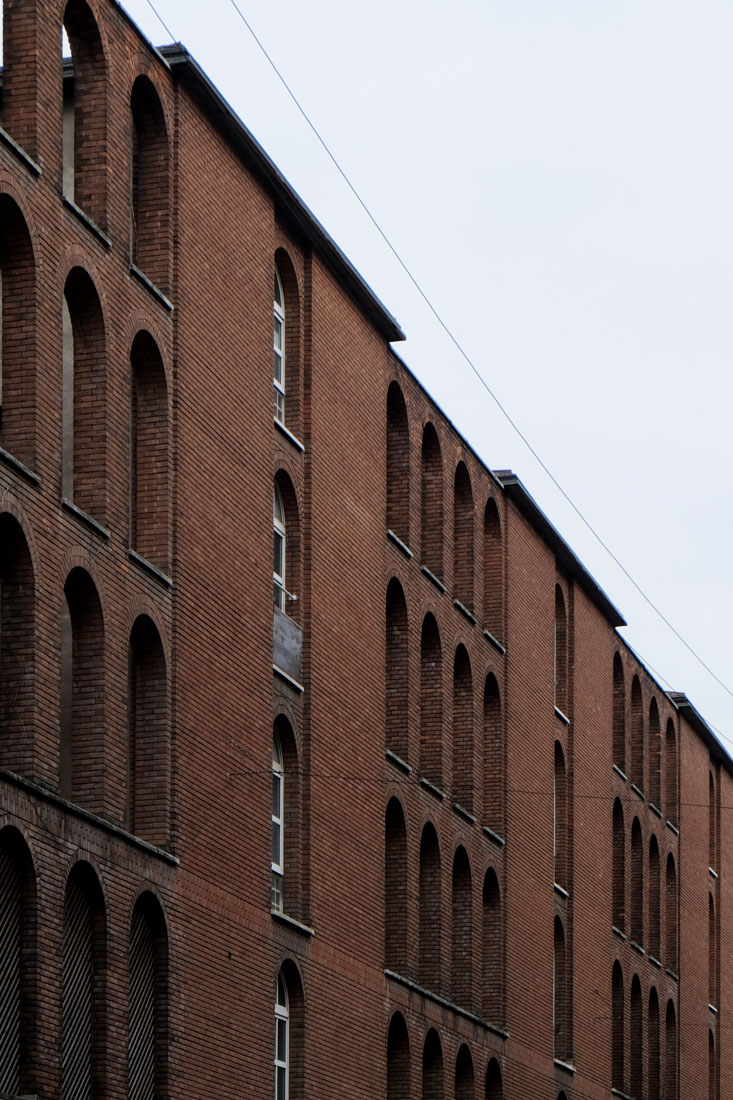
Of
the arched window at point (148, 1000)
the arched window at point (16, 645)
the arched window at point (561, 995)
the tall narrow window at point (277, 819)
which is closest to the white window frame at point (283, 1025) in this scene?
the tall narrow window at point (277, 819)

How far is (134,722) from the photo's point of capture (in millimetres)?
28422

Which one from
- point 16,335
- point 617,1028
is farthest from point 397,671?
point 617,1028

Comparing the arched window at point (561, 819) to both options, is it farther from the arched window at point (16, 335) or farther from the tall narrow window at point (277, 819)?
the arched window at point (16, 335)

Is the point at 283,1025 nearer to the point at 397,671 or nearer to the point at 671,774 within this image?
the point at 397,671

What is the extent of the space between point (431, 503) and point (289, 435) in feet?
26.0

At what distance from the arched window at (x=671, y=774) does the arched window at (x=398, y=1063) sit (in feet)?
70.6

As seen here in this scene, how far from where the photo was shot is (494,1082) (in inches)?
1646

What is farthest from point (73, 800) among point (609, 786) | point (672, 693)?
point (672, 693)

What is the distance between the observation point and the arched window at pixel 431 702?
4025cm

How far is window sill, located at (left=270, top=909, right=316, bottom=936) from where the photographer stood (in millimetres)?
31484

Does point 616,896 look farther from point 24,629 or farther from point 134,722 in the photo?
point 24,629

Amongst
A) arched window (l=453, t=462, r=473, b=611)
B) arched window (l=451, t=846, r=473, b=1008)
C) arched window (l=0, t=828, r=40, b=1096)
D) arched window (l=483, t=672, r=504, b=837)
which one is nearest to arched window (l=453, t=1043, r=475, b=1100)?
arched window (l=451, t=846, r=473, b=1008)

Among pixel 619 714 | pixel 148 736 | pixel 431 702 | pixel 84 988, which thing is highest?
pixel 619 714

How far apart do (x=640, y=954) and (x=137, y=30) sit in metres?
29.9
